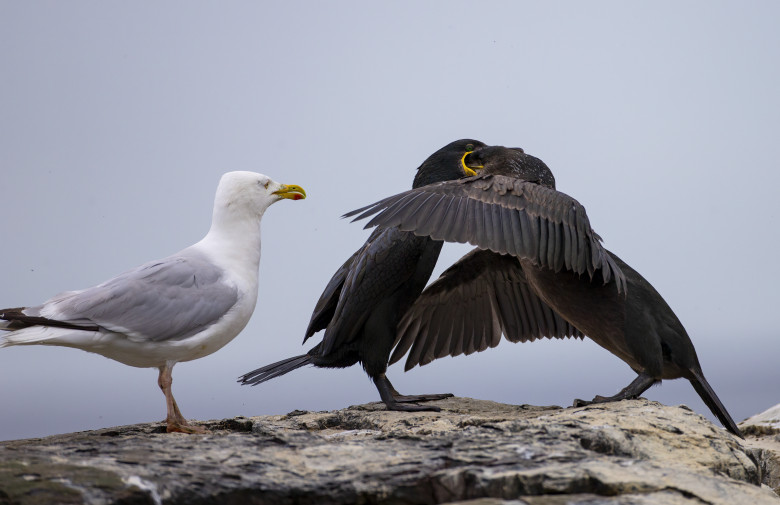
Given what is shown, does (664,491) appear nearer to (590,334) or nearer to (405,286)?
(590,334)

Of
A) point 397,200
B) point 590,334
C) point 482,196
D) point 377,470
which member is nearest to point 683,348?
point 590,334

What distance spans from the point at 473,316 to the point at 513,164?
4.01 ft

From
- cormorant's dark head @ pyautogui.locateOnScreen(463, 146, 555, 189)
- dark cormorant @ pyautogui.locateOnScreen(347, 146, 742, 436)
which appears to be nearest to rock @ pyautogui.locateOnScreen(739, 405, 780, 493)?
dark cormorant @ pyautogui.locateOnScreen(347, 146, 742, 436)

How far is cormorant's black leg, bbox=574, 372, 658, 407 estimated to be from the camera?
180 inches

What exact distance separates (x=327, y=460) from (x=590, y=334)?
2.30 m

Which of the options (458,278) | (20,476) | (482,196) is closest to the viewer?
(20,476)

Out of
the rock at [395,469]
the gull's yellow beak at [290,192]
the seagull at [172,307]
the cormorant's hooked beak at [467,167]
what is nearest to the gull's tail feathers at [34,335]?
the seagull at [172,307]

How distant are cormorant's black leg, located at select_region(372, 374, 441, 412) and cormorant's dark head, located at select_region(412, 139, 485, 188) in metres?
1.37

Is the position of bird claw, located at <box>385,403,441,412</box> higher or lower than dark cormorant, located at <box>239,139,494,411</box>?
lower

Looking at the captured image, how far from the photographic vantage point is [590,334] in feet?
16.1

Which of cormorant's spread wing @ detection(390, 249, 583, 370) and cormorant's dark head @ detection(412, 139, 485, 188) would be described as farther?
cormorant's spread wing @ detection(390, 249, 583, 370)

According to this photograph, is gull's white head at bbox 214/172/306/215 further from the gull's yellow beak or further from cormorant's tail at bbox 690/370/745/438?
cormorant's tail at bbox 690/370/745/438

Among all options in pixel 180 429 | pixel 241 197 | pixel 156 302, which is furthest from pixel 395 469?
pixel 241 197

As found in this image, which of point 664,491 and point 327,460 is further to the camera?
point 327,460
